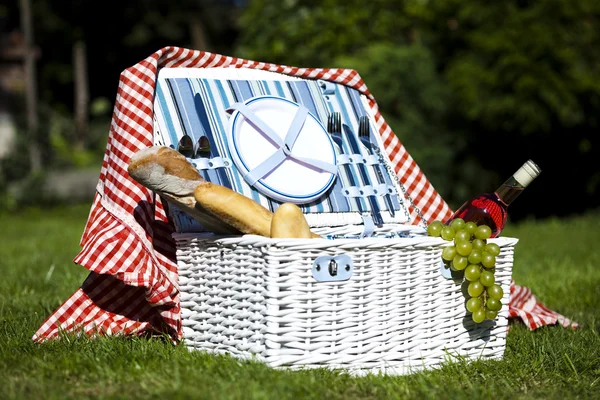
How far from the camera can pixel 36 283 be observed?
158 inches

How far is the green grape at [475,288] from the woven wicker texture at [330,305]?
7 cm

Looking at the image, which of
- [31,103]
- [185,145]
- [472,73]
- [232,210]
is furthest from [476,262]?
[31,103]

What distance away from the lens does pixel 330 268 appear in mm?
2264

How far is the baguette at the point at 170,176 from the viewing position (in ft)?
7.82

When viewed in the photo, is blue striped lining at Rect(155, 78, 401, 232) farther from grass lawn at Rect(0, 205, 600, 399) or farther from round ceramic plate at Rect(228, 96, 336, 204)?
grass lawn at Rect(0, 205, 600, 399)

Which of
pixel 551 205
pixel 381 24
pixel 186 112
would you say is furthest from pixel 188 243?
pixel 551 205

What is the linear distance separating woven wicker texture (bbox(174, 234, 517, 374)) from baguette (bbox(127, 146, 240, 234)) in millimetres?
102

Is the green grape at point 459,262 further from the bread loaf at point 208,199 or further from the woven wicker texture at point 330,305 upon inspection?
the bread loaf at point 208,199

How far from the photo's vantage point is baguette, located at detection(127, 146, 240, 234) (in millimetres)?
2383

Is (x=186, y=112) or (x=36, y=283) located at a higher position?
(x=186, y=112)

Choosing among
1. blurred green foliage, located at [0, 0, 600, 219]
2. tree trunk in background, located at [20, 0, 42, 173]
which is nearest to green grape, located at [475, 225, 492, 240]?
blurred green foliage, located at [0, 0, 600, 219]

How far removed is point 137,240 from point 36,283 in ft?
5.42

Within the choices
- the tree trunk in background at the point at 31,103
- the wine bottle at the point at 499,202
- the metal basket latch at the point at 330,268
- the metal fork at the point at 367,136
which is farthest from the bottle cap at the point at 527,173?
the tree trunk in background at the point at 31,103

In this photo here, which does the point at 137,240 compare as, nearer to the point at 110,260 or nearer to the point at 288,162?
the point at 110,260
